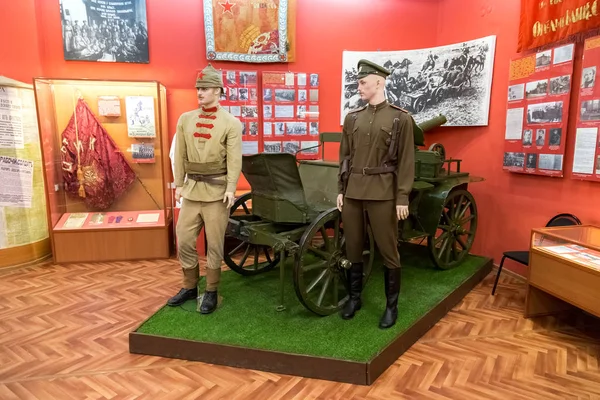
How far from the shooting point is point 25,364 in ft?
9.41

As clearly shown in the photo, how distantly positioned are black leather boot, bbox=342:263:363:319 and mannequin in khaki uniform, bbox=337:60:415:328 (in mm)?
221

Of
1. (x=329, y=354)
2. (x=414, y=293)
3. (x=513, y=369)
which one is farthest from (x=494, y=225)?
(x=329, y=354)

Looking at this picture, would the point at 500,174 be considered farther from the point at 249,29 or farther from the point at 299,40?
the point at 249,29

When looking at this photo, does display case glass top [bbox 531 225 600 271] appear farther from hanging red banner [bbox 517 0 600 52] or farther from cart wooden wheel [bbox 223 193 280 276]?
cart wooden wheel [bbox 223 193 280 276]

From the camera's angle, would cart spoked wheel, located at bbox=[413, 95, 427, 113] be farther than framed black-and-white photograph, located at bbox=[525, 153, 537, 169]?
Yes

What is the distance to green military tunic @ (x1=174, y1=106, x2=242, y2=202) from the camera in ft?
10.3

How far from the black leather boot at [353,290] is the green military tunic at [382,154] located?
0.61 meters

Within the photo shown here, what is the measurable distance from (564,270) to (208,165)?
2.75m

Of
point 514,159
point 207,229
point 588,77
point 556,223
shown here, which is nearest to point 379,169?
point 207,229

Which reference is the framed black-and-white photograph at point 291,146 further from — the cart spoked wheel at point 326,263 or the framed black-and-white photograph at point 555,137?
the framed black-and-white photograph at point 555,137

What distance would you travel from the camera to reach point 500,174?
4.75m

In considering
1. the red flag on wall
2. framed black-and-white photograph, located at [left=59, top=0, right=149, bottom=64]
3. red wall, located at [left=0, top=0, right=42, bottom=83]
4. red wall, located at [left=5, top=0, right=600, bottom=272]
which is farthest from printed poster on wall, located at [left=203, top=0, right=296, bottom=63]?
red wall, located at [left=0, top=0, right=42, bottom=83]

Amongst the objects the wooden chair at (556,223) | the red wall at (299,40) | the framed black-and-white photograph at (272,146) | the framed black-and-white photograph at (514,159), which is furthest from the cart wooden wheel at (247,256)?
the framed black-and-white photograph at (514,159)

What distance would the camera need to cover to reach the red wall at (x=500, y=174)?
394 centimetres
